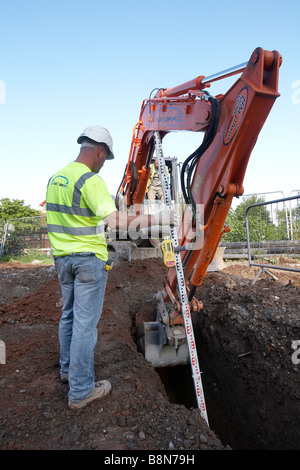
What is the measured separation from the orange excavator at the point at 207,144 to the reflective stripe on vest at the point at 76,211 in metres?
0.93

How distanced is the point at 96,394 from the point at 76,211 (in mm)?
1450

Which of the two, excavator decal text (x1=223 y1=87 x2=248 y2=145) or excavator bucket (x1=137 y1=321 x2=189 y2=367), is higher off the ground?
excavator decal text (x1=223 y1=87 x2=248 y2=145)

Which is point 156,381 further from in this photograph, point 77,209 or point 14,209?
point 14,209

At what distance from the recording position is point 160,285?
5.91 meters

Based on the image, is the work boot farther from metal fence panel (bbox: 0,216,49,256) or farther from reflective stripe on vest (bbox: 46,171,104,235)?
metal fence panel (bbox: 0,216,49,256)

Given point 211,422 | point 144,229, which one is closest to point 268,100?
point 144,229

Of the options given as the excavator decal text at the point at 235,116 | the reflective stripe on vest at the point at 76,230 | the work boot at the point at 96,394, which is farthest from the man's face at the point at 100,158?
the work boot at the point at 96,394

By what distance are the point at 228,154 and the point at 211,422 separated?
3050 millimetres

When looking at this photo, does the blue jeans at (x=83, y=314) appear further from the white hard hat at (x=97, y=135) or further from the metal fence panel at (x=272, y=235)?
the metal fence panel at (x=272, y=235)

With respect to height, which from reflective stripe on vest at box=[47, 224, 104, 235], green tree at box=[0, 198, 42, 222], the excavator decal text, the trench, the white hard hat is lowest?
the trench

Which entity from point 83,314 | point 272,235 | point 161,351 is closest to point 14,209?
point 272,235

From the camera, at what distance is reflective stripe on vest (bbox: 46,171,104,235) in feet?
7.61

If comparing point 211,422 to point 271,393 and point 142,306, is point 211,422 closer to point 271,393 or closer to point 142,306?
point 271,393

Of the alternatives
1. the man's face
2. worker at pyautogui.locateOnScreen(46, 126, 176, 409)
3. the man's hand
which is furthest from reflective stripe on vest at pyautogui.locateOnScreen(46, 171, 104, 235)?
the man's hand
